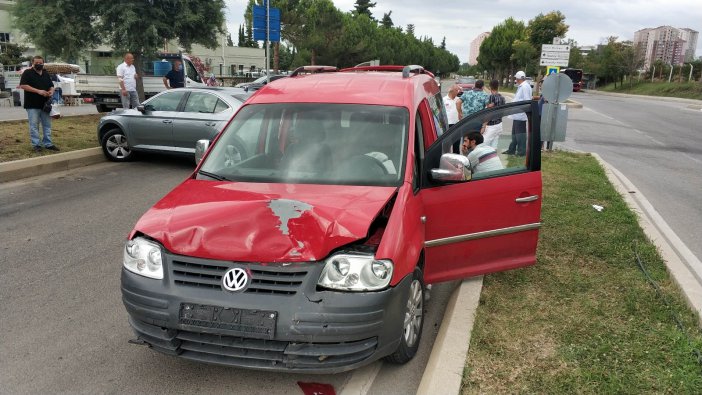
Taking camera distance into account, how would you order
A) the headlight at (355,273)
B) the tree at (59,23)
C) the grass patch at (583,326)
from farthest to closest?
the tree at (59,23), the grass patch at (583,326), the headlight at (355,273)

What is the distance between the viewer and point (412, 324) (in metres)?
3.58

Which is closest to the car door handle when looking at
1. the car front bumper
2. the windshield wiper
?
the car front bumper

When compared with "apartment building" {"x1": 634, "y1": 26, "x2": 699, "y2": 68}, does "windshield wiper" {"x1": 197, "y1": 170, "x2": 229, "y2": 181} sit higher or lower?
lower

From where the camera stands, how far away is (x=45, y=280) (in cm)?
490

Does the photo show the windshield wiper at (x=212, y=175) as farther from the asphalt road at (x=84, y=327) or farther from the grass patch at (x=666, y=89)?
the grass patch at (x=666, y=89)

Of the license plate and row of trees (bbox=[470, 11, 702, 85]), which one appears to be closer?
the license plate

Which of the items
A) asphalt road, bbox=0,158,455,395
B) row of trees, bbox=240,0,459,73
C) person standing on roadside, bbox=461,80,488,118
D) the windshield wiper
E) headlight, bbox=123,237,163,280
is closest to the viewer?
headlight, bbox=123,237,163,280

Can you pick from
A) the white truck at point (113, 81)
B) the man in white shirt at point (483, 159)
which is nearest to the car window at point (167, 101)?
the man in white shirt at point (483, 159)

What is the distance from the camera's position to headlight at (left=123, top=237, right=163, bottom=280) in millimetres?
3141

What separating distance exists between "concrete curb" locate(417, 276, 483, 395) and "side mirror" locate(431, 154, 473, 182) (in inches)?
40.7

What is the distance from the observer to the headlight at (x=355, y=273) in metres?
2.97

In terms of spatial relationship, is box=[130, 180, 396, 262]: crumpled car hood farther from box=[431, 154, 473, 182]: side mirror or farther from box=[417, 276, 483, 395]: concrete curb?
box=[417, 276, 483, 395]: concrete curb

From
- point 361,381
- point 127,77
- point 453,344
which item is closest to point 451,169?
point 453,344

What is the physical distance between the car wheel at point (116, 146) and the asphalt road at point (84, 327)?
11.8ft
